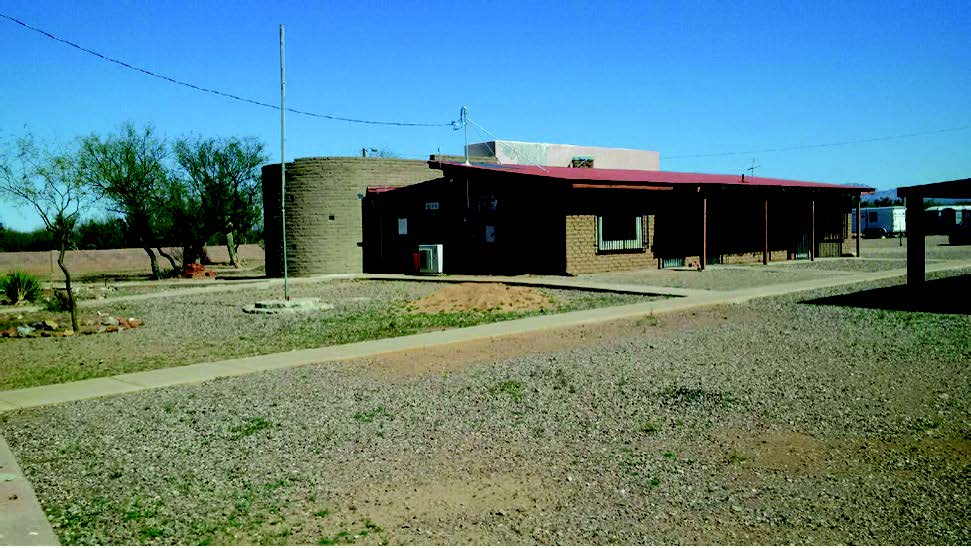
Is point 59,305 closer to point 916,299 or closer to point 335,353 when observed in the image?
point 335,353

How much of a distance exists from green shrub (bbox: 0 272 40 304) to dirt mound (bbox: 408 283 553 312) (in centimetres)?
1274

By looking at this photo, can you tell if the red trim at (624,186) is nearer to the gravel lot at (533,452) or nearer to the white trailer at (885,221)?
the gravel lot at (533,452)

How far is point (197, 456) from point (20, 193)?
12.7m

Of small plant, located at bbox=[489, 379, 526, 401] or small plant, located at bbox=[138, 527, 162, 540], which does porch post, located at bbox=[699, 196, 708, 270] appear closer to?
small plant, located at bbox=[489, 379, 526, 401]

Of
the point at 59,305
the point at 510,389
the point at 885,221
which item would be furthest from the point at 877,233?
the point at 510,389

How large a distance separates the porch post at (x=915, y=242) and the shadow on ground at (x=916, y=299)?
0.90 ft

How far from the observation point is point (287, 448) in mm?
6500

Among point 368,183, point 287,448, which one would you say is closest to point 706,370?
point 287,448

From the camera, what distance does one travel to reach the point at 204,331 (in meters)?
15.0

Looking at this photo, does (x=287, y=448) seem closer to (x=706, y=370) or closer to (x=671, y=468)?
(x=671, y=468)

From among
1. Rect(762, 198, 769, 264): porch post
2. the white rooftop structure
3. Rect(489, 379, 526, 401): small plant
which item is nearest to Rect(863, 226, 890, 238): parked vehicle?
the white rooftop structure

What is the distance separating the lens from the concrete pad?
4504mm

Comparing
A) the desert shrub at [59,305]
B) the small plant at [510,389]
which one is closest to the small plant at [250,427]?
the small plant at [510,389]

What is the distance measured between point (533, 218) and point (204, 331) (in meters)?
12.9
